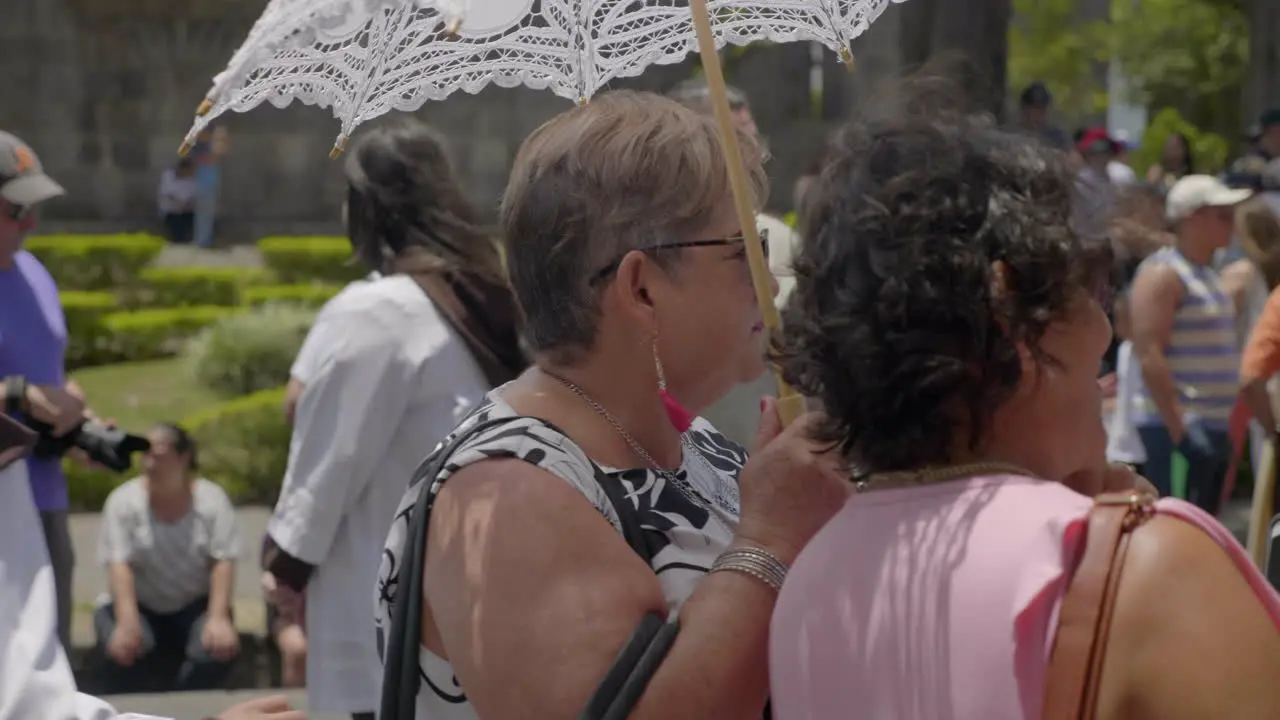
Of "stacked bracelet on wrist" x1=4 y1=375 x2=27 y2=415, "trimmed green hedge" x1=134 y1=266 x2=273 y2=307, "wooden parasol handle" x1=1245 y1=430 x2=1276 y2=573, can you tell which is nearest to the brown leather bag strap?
"wooden parasol handle" x1=1245 y1=430 x2=1276 y2=573

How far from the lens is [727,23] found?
2.44 metres

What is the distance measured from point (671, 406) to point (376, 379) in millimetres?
1685

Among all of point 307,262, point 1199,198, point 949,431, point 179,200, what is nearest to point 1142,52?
point 179,200

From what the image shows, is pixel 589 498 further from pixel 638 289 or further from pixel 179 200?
pixel 179 200

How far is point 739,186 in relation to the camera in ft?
6.72

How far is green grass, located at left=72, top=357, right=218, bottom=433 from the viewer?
503 inches

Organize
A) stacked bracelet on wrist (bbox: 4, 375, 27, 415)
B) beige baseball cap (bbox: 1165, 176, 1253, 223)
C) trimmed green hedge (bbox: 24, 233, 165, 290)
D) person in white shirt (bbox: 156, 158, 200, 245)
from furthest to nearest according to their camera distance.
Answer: person in white shirt (bbox: 156, 158, 200, 245), trimmed green hedge (bbox: 24, 233, 165, 290), beige baseball cap (bbox: 1165, 176, 1253, 223), stacked bracelet on wrist (bbox: 4, 375, 27, 415)

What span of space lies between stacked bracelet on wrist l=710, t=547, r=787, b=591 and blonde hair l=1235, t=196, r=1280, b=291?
488 centimetres

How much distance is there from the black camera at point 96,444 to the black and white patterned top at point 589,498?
3070 mm

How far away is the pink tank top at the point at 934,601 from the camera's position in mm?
1536

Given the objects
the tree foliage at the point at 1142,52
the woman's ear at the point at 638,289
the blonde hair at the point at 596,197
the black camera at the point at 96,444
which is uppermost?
the blonde hair at the point at 596,197

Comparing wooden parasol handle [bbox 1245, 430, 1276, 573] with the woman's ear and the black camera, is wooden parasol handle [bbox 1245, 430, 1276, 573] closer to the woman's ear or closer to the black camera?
the black camera

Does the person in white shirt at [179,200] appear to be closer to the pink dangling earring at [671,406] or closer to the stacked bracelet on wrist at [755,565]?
the pink dangling earring at [671,406]

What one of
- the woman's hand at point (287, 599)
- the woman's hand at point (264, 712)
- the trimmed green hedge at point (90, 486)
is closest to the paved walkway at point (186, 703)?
the woman's hand at point (287, 599)
